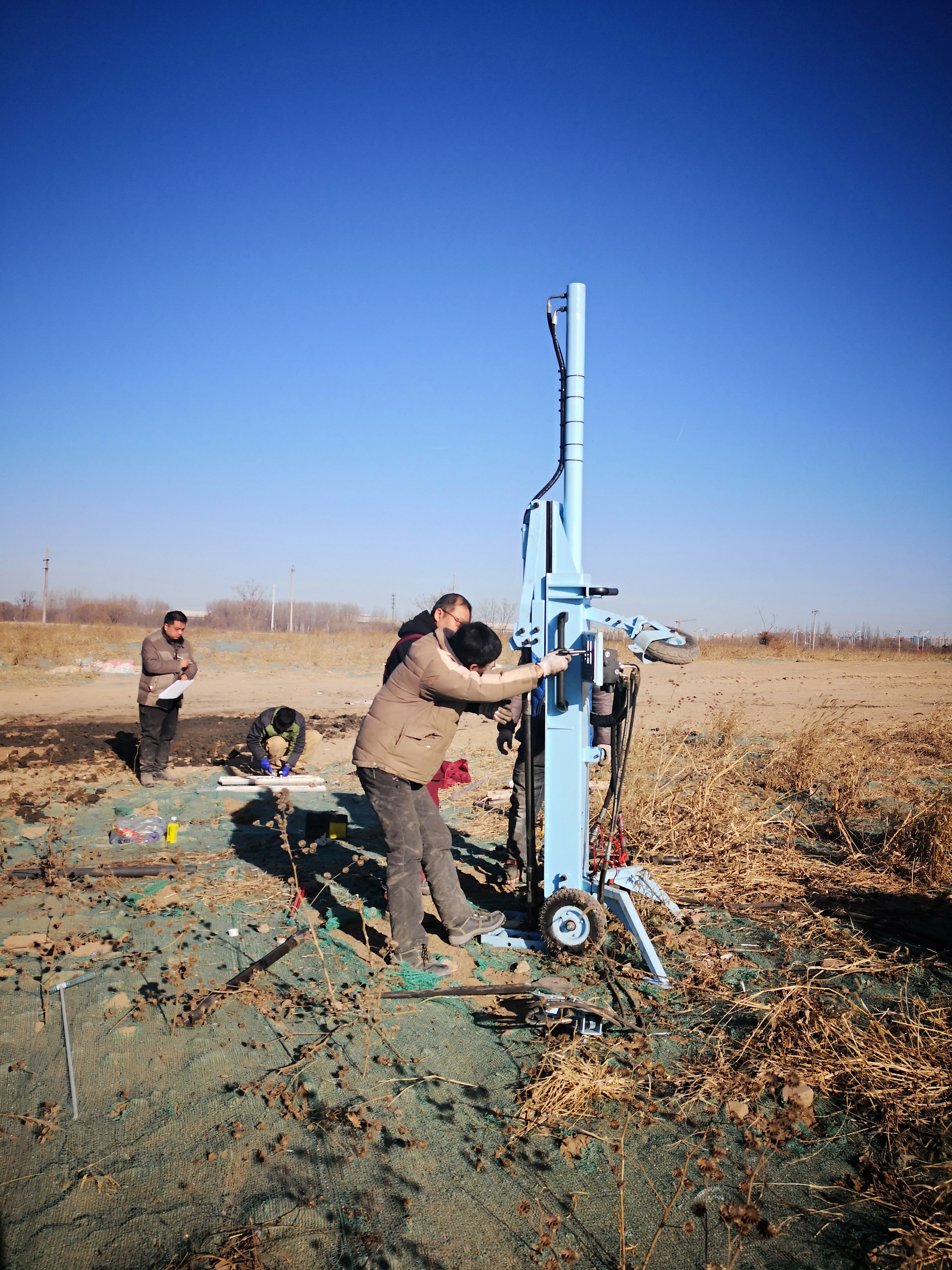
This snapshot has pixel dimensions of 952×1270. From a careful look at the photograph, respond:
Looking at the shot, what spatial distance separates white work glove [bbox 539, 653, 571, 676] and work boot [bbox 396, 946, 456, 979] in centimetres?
176

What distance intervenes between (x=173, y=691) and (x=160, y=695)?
14 centimetres

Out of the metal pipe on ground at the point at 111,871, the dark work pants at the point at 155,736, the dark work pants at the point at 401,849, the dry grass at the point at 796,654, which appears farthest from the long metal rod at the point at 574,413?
the dry grass at the point at 796,654

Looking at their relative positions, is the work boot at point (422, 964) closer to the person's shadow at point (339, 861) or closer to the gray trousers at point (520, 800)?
the person's shadow at point (339, 861)

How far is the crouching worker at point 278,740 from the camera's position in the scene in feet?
28.2

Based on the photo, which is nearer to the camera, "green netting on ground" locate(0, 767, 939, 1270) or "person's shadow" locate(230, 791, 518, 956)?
"green netting on ground" locate(0, 767, 939, 1270)

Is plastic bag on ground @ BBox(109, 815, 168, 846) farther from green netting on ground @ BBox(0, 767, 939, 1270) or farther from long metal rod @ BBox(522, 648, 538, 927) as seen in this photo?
long metal rod @ BBox(522, 648, 538, 927)

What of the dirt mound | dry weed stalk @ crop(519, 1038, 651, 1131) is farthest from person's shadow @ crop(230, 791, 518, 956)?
the dirt mound

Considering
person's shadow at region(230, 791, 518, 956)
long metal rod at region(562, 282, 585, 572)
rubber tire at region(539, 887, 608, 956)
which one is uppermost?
long metal rod at region(562, 282, 585, 572)

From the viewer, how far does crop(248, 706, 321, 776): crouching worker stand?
28.2ft

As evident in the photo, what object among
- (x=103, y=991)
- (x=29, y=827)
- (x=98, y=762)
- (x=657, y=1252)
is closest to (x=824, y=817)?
(x=657, y=1252)

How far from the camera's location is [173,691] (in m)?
8.41

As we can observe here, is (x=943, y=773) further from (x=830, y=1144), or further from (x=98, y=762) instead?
(x=98, y=762)

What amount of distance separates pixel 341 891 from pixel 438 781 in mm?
1076

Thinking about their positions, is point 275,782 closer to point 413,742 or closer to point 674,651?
point 413,742
